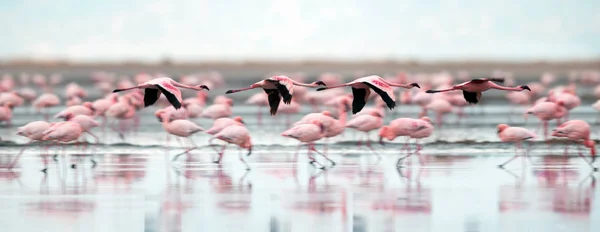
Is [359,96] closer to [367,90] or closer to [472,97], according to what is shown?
[367,90]

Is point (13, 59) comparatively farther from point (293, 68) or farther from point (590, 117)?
point (590, 117)

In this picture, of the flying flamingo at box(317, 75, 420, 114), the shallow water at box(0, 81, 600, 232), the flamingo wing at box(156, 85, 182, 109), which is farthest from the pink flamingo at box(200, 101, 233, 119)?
the flamingo wing at box(156, 85, 182, 109)

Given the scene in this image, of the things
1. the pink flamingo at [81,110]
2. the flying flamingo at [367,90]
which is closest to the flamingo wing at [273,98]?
the flying flamingo at [367,90]

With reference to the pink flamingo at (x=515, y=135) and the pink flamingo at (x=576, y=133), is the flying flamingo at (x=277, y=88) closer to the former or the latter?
the pink flamingo at (x=515, y=135)

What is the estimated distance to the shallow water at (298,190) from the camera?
1057cm

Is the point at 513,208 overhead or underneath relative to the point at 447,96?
underneath

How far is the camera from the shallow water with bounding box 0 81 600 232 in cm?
1057

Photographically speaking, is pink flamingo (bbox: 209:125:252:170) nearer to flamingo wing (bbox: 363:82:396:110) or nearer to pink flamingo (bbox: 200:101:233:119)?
flamingo wing (bbox: 363:82:396:110)

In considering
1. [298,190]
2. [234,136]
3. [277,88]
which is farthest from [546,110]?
[298,190]

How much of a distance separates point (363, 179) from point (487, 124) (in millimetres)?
9924

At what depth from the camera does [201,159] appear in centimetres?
1606

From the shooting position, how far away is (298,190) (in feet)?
41.3

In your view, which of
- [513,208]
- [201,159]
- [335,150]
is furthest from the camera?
[335,150]

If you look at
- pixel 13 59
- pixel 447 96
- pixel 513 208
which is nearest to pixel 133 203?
pixel 513 208
